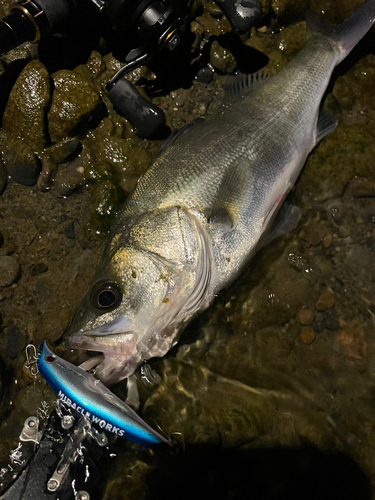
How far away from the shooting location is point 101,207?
120 inches

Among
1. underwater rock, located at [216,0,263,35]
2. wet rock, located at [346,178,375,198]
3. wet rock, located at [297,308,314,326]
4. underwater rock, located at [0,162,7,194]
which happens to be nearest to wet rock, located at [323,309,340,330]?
wet rock, located at [297,308,314,326]

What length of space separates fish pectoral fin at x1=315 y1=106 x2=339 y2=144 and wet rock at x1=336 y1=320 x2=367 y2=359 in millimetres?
1630

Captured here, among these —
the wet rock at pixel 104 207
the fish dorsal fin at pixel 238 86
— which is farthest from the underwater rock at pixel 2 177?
the fish dorsal fin at pixel 238 86

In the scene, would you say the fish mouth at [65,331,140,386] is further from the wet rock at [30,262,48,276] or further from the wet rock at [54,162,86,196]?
the wet rock at [54,162,86,196]

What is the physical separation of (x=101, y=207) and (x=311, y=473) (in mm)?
2648

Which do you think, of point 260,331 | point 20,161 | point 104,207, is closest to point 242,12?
point 104,207

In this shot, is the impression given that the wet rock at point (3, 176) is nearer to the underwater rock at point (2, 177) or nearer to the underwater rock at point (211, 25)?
the underwater rock at point (2, 177)

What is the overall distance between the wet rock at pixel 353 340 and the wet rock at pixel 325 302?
21cm

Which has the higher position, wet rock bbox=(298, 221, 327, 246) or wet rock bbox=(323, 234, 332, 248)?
wet rock bbox=(298, 221, 327, 246)

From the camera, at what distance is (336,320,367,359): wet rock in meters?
2.93

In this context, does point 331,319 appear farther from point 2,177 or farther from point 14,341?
point 2,177

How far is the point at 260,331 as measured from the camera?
3.00 meters

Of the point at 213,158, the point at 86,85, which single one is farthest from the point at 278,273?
the point at 86,85

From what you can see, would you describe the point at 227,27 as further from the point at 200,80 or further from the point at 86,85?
the point at 86,85
